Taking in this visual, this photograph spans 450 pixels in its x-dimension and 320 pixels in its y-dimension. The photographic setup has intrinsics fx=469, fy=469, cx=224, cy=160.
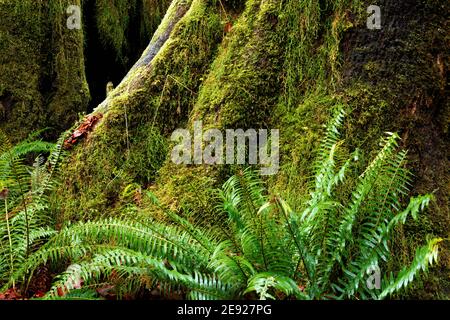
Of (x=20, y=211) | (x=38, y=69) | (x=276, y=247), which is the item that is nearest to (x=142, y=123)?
(x=20, y=211)

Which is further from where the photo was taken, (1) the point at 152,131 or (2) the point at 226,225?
(1) the point at 152,131

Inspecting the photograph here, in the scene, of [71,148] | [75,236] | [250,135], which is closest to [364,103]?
[250,135]

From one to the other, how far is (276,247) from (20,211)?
70.6 inches

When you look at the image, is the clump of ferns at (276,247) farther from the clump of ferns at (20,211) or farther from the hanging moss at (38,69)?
the hanging moss at (38,69)

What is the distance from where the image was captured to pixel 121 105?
3.68 meters

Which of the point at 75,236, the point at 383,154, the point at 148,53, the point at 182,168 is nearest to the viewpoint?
A: the point at 383,154

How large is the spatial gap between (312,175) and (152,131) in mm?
1304

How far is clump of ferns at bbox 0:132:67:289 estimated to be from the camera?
290 centimetres

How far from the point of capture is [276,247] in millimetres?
2514

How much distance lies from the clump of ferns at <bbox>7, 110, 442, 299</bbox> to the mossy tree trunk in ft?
0.79

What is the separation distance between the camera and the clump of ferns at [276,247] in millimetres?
2396

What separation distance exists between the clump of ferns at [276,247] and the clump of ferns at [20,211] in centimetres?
24
